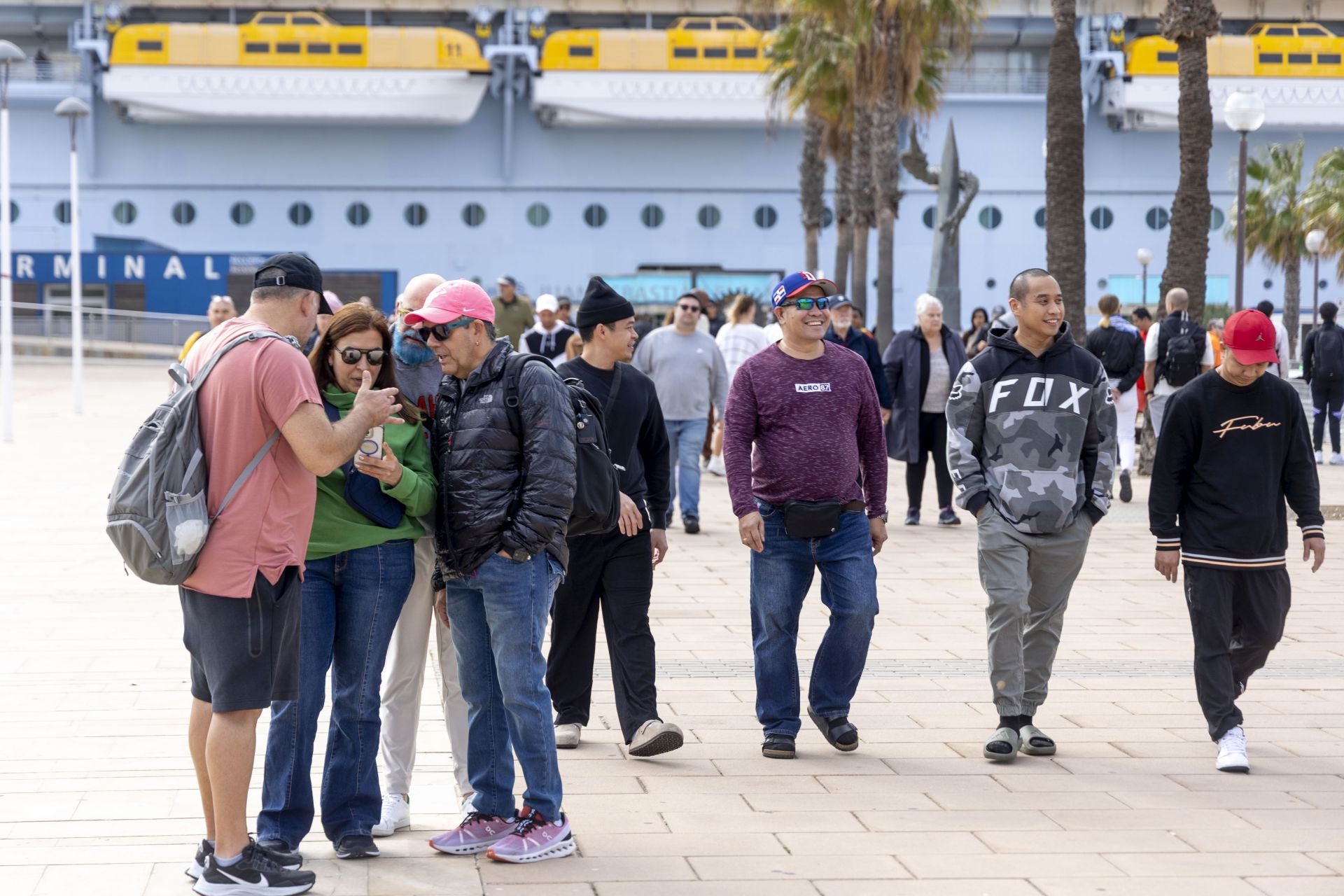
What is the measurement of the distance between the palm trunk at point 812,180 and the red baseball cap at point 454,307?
29645 mm

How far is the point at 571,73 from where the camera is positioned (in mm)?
48750

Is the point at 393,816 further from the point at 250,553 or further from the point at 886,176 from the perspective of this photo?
the point at 886,176

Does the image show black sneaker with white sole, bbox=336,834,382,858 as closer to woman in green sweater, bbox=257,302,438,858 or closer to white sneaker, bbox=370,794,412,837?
woman in green sweater, bbox=257,302,438,858

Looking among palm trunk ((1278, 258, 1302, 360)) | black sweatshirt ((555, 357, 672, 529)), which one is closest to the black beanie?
black sweatshirt ((555, 357, 672, 529))

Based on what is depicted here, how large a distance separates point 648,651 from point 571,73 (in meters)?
44.5

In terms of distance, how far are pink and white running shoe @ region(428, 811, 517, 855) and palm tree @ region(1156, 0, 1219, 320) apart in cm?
1387

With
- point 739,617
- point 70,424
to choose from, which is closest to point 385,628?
point 739,617

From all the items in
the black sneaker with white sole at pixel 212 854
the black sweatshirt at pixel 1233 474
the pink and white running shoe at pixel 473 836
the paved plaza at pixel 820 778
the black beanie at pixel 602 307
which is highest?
the black beanie at pixel 602 307

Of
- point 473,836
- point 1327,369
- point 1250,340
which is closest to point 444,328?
point 473,836

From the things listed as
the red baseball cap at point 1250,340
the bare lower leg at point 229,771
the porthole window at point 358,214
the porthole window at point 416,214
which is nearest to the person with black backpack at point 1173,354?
the red baseball cap at point 1250,340

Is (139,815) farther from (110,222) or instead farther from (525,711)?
(110,222)

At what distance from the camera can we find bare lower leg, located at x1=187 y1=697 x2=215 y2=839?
175 inches

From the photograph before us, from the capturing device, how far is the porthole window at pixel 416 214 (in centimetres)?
5044

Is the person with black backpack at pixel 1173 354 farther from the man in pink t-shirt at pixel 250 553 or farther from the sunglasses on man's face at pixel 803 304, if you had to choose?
the man in pink t-shirt at pixel 250 553
